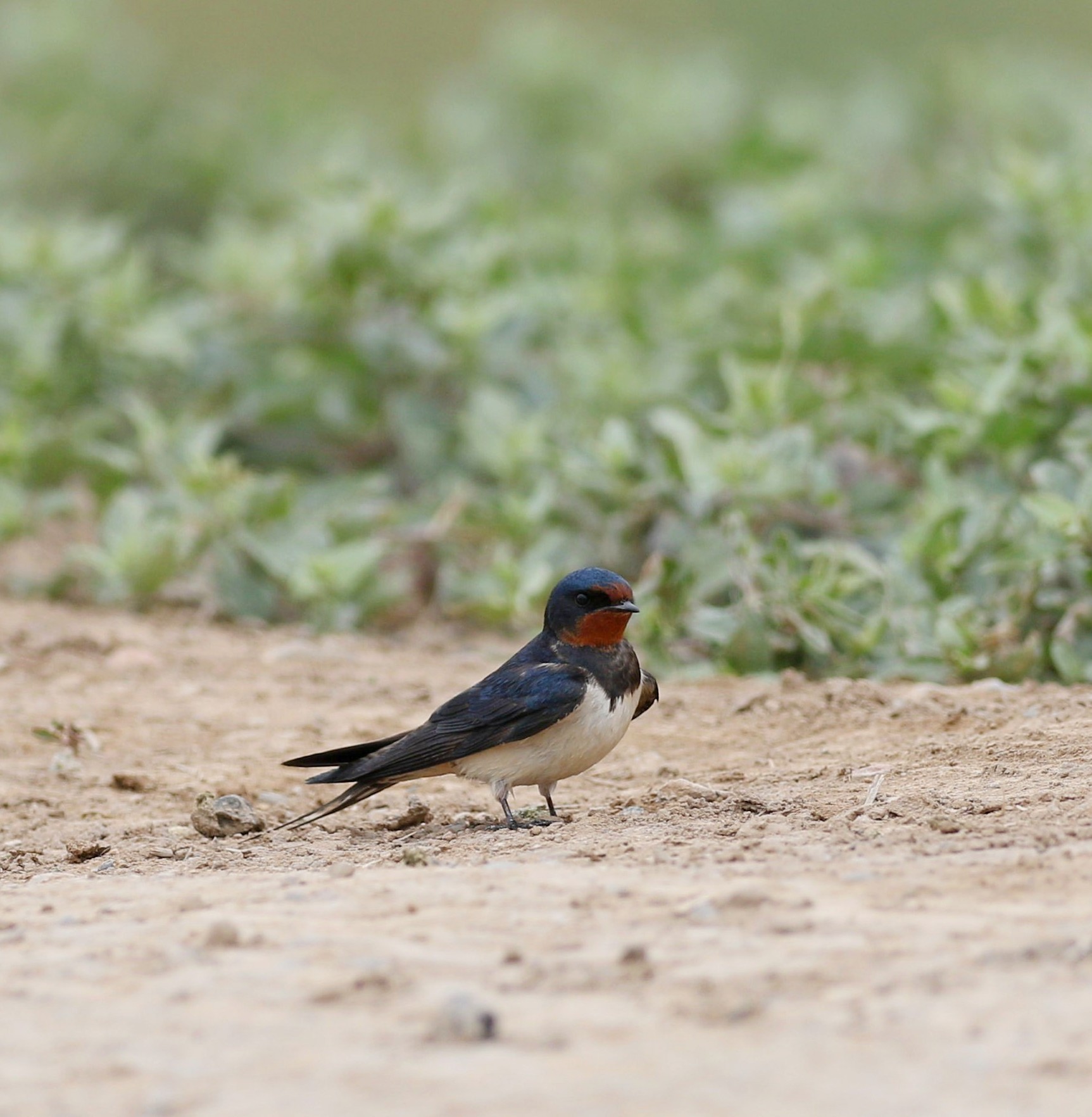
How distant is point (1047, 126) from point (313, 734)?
842 cm

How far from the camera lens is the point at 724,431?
6.67 metres

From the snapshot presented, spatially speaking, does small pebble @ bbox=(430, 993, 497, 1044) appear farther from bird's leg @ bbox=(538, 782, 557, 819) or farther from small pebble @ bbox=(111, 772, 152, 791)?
small pebble @ bbox=(111, 772, 152, 791)

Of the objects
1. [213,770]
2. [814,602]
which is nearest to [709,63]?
[814,602]

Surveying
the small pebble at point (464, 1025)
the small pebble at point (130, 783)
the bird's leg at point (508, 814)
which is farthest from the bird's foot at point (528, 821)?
the small pebble at point (464, 1025)

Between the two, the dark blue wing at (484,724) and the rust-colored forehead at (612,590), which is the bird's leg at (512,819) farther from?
the rust-colored forehead at (612,590)

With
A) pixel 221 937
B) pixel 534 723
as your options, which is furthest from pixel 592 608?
pixel 221 937

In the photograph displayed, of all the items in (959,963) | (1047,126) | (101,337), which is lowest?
(959,963)

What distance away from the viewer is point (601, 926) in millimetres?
3037

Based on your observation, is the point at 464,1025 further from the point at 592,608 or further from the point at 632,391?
the point at 632,391

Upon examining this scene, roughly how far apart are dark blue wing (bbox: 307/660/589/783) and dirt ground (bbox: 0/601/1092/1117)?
6.8 inches

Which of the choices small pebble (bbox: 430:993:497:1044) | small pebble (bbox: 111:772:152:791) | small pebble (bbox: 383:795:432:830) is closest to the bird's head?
small pebble (bbox: 383:795:432:830)

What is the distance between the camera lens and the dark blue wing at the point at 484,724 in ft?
14.1

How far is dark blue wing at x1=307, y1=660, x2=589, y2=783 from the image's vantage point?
169 inches

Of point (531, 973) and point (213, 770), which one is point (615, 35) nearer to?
point (213, 770)
